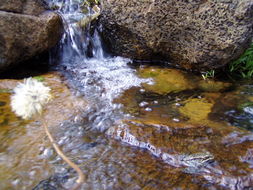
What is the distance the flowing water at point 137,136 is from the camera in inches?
92.1

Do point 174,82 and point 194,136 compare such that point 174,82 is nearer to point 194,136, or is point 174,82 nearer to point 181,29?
point 181,29

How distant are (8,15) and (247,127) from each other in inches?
183

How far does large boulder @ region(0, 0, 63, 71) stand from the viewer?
4.82 meters

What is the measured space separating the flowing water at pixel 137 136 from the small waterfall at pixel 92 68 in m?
0.03

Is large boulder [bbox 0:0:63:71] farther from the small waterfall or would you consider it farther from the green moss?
the green moss

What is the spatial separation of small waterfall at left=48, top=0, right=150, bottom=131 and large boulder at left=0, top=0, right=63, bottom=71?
63cm

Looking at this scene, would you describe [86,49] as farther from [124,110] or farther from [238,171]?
[238,171]

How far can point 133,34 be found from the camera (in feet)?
18.9

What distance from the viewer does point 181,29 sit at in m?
5.09

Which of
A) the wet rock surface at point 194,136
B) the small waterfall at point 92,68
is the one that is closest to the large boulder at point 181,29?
the small waterfall at point 92,68

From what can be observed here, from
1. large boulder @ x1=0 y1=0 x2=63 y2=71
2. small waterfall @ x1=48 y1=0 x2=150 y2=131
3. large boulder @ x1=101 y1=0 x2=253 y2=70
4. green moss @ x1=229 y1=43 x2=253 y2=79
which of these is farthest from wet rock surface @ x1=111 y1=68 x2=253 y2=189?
large boulder @ x1=0 y1=0 x2=63 y2=71

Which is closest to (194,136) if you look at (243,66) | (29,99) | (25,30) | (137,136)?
(137,136)

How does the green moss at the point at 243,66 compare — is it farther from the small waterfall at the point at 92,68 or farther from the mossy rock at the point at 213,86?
the small waterfall at the point at 92,68

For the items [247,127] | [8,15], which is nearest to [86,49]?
[8,15]
